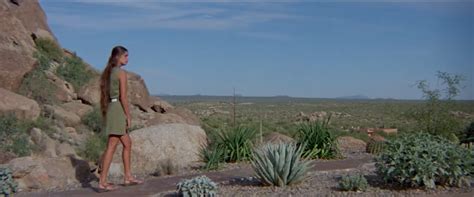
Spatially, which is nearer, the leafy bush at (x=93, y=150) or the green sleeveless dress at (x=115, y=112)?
the green sleeveless dress at (x=115, y=112)

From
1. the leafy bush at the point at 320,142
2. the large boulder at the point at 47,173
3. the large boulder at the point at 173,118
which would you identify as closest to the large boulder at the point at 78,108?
the large boulder at the point at 173,118

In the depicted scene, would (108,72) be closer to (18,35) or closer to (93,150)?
(93,150)

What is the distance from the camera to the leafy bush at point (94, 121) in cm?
2020

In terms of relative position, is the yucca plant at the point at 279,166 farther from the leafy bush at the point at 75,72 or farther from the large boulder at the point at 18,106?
the leafy bush at the point at 75,72

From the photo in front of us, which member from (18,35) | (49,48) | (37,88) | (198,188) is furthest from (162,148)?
(49,48)

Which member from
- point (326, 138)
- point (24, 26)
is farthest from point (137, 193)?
point (24, 26)

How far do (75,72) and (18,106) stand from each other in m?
8.95

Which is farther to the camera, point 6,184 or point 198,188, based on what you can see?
point 198,188

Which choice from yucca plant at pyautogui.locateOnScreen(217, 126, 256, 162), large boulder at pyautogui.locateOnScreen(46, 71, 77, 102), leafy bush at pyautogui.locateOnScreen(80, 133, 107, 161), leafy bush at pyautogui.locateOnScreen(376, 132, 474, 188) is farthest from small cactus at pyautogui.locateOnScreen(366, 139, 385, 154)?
large boulder at pyautogui.locateOnScreen(46, 71, 77, 102)

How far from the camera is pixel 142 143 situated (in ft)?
41.9

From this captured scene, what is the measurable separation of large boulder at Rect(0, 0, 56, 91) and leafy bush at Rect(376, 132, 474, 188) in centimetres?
1506

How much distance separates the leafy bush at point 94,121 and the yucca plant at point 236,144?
8.28 m

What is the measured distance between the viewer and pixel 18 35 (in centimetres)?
2477

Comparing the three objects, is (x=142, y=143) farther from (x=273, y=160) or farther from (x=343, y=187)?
(x=343, y=187)
